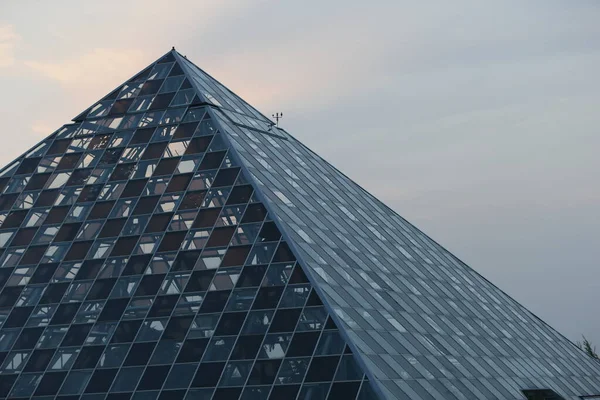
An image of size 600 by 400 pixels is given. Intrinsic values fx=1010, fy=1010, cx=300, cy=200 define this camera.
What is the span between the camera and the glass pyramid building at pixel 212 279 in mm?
48250

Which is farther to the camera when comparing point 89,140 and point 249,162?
point 89,140

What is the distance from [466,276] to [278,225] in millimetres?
25316

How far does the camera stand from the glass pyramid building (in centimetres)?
4825

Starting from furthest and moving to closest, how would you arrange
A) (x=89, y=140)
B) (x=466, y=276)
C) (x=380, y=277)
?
(x=466, y=276) → (x=89, y=140) → (x=380, y=277)

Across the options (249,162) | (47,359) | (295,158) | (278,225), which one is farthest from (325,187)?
(47,359)

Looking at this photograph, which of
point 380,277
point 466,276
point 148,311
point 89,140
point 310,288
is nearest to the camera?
point 310,288

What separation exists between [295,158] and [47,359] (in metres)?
21.5

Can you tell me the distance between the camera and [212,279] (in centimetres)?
5194

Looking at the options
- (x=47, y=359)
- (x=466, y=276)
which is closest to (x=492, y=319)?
(x=466, y=276)

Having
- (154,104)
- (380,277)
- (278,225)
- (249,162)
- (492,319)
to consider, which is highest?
(154,104)

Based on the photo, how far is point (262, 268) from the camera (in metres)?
51.1

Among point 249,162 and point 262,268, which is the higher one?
point 249,162

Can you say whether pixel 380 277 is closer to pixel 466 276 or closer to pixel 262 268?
pixel 262 268

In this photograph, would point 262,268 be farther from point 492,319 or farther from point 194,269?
point 492,319
